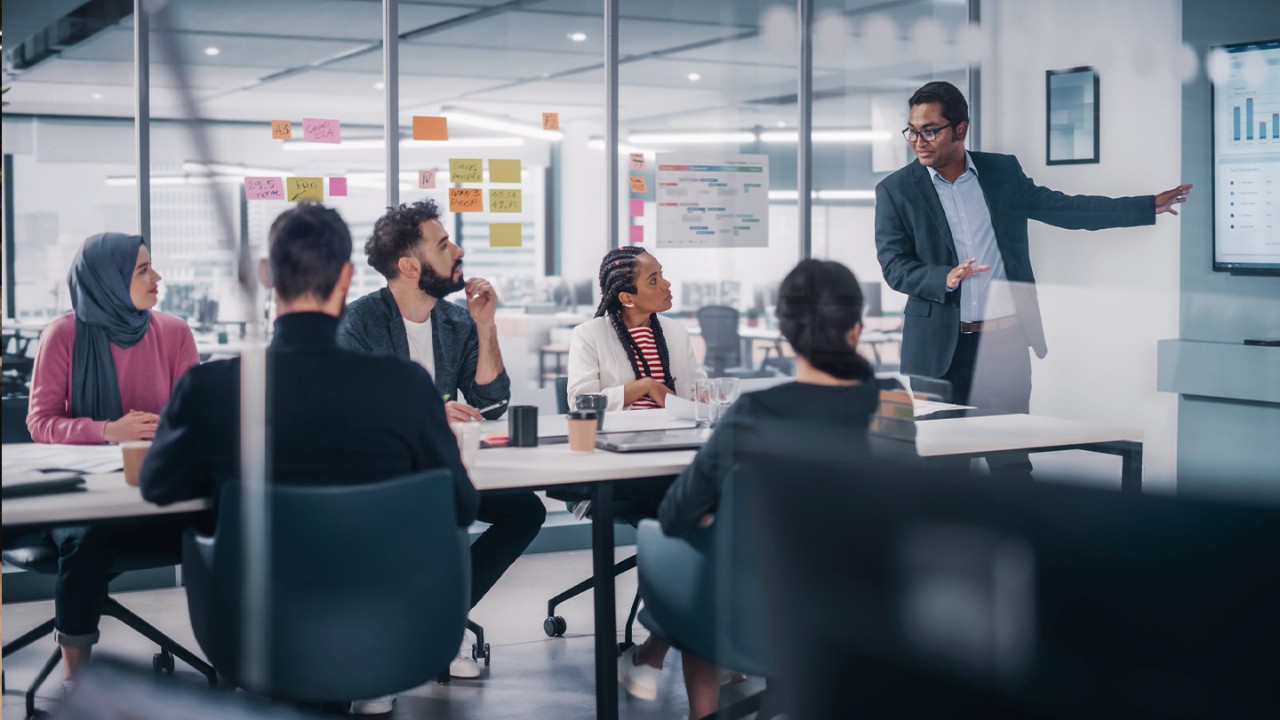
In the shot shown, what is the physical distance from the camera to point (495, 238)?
175 inches

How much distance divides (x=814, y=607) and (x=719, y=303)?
14.4ft

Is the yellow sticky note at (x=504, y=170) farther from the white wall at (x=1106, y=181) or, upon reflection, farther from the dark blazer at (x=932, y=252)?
the white wall at (x=1106, y=181)

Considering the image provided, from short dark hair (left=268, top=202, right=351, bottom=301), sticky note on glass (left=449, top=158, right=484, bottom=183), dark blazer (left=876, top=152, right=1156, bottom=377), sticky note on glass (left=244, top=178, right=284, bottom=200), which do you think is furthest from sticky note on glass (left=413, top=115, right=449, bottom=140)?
short dark hair (left=268, top=202, right=351, bottom=301)

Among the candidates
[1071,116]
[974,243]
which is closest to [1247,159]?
[1071,116]

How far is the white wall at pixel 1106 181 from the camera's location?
449 centimetres

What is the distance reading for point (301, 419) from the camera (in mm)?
1932

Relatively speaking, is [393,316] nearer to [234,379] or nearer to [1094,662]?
[234,379]

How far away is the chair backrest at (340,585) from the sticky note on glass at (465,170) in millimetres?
2493

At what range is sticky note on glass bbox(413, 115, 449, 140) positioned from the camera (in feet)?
13.9

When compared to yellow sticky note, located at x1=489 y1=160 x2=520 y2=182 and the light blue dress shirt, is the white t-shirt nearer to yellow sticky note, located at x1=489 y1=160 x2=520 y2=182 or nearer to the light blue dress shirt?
yellow sticky note, located at x1=489 y1=160 x2=520 y2=182

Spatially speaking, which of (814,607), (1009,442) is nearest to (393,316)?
(1009,442)

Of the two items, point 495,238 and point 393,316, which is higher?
point 495,238

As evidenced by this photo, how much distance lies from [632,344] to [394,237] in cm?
77

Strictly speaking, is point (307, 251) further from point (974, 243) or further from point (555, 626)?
point (974, 243)
